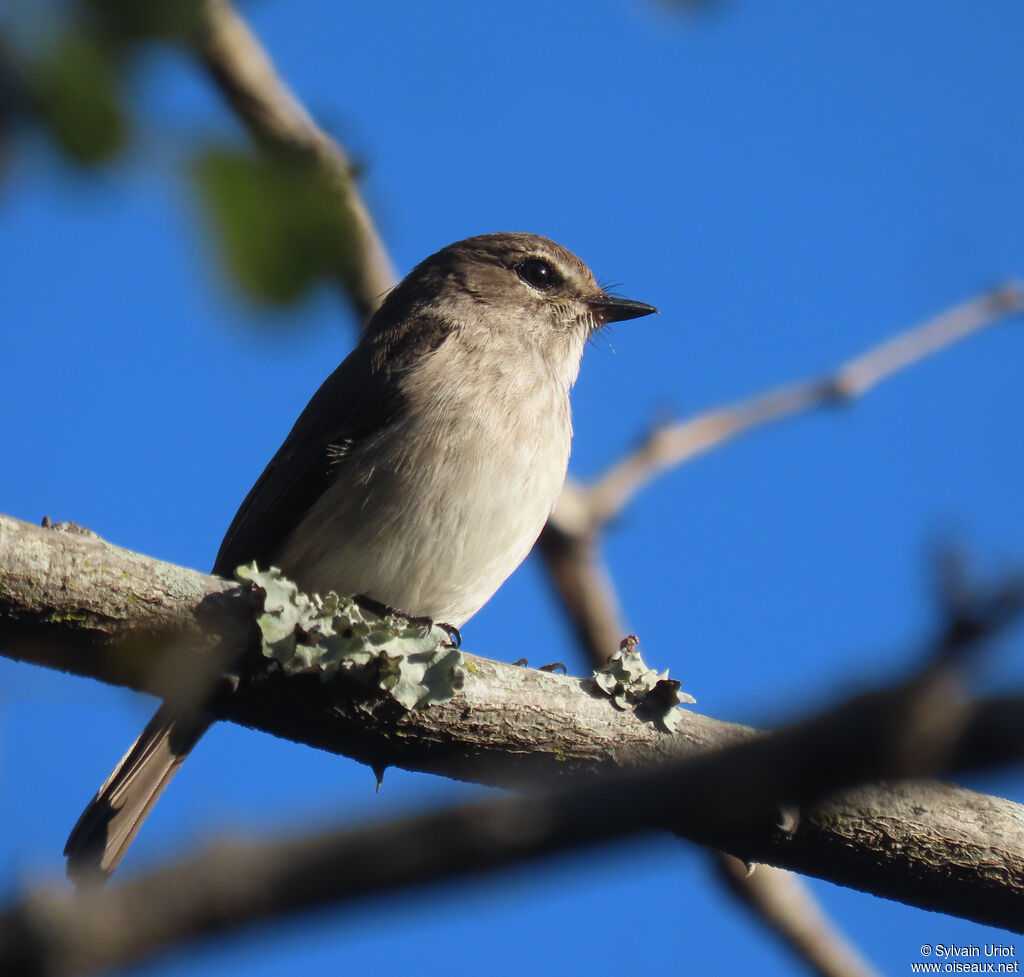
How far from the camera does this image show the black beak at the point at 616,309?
279 inches

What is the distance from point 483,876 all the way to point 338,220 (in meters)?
0.92

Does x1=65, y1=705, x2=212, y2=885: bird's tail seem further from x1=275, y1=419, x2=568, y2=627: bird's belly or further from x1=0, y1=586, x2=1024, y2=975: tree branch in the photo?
x1=0, y1=586, x2=1024, y2=975: tree branch

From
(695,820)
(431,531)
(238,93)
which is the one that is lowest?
(695,820)

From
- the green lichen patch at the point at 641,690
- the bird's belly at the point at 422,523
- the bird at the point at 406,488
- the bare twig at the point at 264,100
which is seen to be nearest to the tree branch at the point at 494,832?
the bare twig at the point at 264,100

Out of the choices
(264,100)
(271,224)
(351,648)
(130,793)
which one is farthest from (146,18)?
(264,100)

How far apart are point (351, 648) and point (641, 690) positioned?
100 centimetres

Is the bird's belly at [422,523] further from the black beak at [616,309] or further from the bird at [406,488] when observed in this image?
the black beak at [616,309]

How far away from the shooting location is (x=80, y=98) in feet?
5.12

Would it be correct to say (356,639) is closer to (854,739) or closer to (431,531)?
(431,531)

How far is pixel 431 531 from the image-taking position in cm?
520

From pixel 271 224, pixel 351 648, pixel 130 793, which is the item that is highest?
pixel 351 648

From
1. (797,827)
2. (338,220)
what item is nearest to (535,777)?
(797,827)

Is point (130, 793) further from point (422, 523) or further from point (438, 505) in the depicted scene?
point (438, 505)

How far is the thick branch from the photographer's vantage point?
358 centimetres
